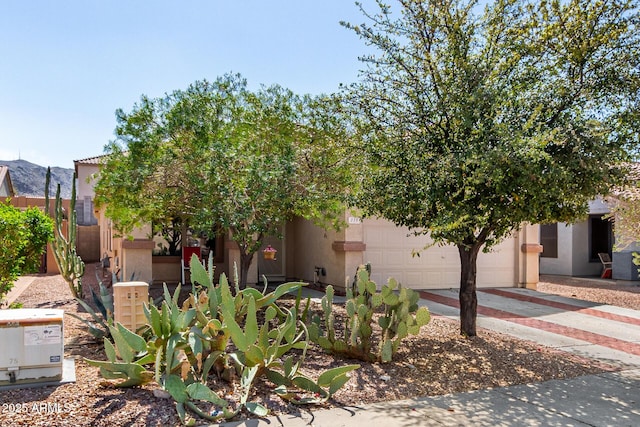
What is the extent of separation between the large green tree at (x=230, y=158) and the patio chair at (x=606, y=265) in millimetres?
14293

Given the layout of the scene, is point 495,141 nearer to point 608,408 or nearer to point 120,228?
point 608,408

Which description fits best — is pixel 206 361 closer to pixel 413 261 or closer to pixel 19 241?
pixel 19 241

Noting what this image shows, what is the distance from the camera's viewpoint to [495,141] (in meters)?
6.56

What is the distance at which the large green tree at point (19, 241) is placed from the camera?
332 inches

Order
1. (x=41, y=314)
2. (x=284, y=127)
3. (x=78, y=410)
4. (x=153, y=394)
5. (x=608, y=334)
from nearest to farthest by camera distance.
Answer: (x=78, y=410) → (x=153, y=394) → (x=41, y=314) → (x=284, y=127) → (x=608, y=334)

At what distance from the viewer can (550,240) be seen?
70.5 ft

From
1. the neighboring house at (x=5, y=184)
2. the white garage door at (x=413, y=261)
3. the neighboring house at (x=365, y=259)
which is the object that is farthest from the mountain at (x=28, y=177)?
the white garage door at (x=413, y=261)

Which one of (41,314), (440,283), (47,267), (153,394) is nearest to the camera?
(153,394)

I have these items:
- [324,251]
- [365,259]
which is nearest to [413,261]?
[365,259]

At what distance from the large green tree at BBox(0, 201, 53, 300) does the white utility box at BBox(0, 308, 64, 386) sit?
3.64 metres

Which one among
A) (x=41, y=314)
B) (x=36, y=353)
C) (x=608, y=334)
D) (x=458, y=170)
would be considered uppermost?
(x=458, y=170)

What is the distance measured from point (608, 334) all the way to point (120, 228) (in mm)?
9549

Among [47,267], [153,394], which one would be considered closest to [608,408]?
[153,394]

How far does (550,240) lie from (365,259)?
35.4 ft
